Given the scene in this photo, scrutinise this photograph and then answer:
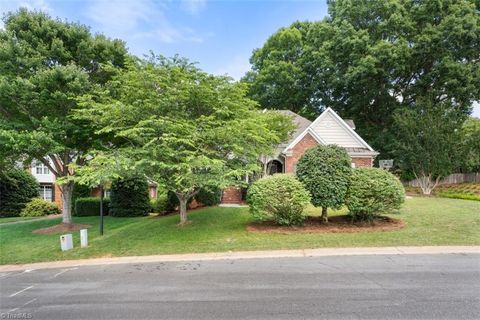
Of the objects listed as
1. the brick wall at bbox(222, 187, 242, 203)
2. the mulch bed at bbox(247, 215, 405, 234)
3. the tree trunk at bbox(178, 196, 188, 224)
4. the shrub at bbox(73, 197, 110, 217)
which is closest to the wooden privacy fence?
the brick wall at bbox(222, 187, 242, 203)

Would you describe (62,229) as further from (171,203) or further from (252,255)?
(252,255)

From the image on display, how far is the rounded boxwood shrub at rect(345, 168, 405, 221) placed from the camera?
1092 centimetres

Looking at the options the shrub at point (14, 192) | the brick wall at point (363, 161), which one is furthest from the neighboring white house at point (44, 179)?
the brick wall at point (363, 161)

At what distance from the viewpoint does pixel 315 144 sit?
20266 mm

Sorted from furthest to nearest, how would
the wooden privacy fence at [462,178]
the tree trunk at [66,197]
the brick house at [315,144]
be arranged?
the wooden privacy fence at [462,178] < the brick house at [315,144] < the tree trunk at [66,197]

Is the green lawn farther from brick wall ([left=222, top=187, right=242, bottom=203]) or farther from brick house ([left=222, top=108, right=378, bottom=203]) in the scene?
brick house ([left=222, top=108, right=378, bottom=203])

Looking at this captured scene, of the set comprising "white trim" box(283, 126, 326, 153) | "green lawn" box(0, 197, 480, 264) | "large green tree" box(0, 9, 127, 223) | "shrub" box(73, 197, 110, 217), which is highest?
"large green tree" box(0, 9, 127, 223)

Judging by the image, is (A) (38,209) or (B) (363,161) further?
(A) (38,209)

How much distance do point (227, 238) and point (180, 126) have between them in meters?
4.02

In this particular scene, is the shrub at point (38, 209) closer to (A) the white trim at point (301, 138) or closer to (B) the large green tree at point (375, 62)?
(A) the white trim at point (301, 138)

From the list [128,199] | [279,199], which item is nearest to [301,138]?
[279,199]

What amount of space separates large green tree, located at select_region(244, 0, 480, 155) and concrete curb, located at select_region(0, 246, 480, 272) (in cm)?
2113

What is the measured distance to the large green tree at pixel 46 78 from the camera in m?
13.5

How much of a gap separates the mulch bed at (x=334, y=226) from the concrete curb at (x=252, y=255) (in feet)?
5.65
